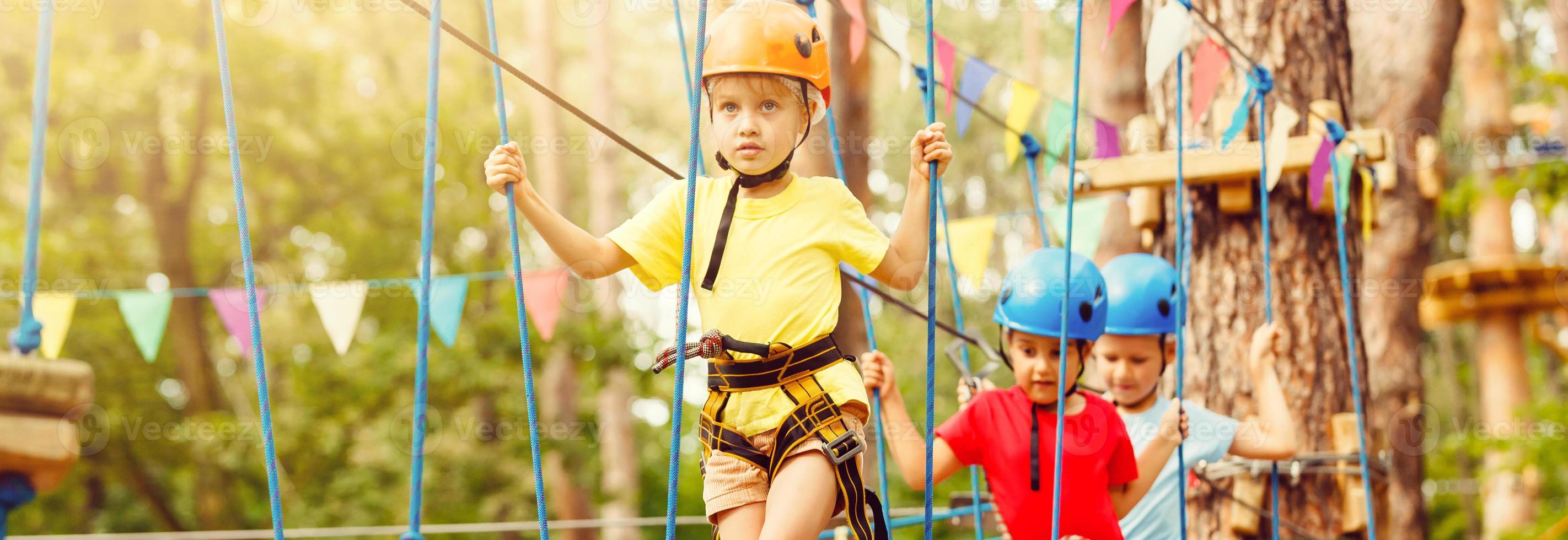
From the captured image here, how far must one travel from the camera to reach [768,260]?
5.98 ft

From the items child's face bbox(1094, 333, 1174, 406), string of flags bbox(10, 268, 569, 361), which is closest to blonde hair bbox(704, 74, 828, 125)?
child's face bbox(1094, 333, 1174, 406)

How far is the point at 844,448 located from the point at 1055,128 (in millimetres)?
2724

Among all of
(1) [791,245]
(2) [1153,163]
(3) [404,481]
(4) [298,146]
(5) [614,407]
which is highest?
(4) [298,146]

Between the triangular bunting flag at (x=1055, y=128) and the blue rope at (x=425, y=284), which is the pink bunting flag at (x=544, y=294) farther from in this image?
the blue rope at (x=425, y=284)

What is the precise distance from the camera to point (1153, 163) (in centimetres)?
325

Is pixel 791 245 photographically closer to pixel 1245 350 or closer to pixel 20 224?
pixel 1245 350

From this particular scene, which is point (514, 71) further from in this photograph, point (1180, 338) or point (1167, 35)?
point (1167, 35)

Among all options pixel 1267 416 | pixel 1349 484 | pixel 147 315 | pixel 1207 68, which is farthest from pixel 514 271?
pixel 147 315

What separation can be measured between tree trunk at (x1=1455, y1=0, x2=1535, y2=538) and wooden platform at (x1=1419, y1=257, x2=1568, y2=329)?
123 mm

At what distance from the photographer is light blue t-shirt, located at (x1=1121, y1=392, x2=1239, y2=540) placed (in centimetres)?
276

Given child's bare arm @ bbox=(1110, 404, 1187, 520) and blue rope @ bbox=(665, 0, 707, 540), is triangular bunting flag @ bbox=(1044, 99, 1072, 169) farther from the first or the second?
blue rope @ bbox=(665, 0, 707, 540)

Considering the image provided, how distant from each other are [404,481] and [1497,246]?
28.7 feet

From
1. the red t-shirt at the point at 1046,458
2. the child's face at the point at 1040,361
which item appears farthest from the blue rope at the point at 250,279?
the child's face at the point at 1040,361

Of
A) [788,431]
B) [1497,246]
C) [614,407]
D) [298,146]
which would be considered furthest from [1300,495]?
[298,146]
